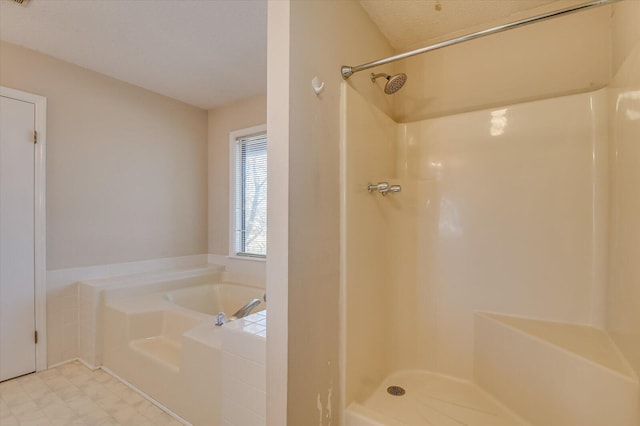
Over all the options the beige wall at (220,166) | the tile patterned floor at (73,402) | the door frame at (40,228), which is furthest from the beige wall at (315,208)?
the door frame at (40,228)


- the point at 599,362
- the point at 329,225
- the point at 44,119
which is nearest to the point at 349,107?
the point at 329,225

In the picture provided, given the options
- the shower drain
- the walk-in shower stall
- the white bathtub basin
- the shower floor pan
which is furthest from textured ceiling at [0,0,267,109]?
the shower drain

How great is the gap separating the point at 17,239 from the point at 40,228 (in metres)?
0.15

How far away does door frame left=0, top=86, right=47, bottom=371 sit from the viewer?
224 cm

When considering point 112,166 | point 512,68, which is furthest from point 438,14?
point 112,166

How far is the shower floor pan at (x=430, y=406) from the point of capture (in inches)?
54.9

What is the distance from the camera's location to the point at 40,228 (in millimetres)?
2262

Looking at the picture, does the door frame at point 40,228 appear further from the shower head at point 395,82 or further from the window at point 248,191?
the shower head at point 395,82

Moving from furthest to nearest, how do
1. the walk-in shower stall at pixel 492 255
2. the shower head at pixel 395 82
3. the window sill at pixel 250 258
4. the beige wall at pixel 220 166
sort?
1. the beige wall at pixel 220 166
2. the window sill at pixel 250 258
3. the shower head at pixel 395 82
4. the walk-in shower stall at pixel 492 255

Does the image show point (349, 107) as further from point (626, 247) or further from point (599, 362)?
point (599, 362)

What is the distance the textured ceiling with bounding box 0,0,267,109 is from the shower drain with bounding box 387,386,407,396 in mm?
2405

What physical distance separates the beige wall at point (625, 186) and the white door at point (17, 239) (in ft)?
11.9

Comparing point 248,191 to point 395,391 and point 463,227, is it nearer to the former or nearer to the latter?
point 463,227

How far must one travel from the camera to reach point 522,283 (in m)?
1.71
